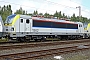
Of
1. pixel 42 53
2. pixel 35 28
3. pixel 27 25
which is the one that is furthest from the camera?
pixel 35 28

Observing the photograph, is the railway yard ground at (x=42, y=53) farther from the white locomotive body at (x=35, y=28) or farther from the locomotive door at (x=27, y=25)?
the locomotive door at (x=27, y=25)

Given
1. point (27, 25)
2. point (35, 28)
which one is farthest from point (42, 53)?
point (35, 28)

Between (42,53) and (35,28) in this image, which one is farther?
(35,28)

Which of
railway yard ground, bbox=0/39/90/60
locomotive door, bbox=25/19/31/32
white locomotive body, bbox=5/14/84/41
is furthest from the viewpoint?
locomotive door, bbox=25/19/31/32

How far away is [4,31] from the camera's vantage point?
67.6ft

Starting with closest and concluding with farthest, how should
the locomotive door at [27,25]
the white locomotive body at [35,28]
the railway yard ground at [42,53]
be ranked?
the railway yard ground at [42,53]
the white locomotive body at [35,28]
the locomotive door at [27,25]

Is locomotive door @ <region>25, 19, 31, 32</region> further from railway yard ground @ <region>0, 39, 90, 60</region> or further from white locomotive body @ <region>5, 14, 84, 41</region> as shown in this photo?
railway yard ground @ <region>0, 39, 90, 60</region>

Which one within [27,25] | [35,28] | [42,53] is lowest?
[42,53]

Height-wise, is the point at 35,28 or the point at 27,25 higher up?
the point at 27,25

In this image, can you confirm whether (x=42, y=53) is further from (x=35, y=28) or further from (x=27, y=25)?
(x=35, y=28)

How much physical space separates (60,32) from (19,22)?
8.13 meters

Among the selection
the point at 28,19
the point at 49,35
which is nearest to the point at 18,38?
the point at 28,19

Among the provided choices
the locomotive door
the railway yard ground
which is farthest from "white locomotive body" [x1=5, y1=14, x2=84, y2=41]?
the railway yard ground

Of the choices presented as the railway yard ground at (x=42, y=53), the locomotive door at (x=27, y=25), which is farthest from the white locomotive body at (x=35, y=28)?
the railway yard ground at (x=42, y=53)
